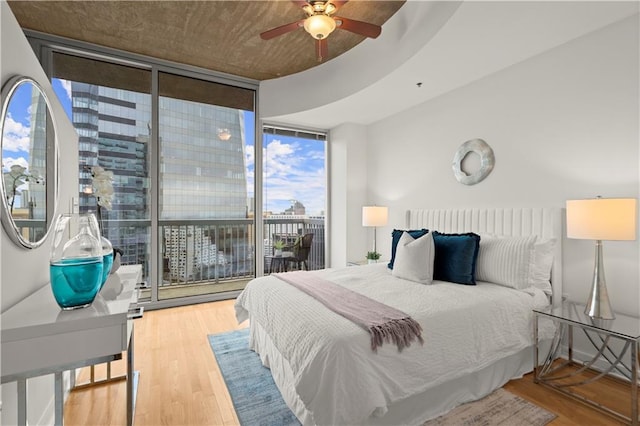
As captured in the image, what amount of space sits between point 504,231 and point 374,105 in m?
2.23

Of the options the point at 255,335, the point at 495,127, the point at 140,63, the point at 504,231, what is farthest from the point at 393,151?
the point at 140,63

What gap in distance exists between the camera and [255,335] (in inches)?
104

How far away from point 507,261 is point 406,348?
1372mm

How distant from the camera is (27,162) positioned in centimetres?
146

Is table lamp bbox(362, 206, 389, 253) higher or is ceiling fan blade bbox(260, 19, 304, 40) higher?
ceiling fan blade bbox(260, 19, 304, 40)

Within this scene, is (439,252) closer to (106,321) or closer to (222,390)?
(222,390)

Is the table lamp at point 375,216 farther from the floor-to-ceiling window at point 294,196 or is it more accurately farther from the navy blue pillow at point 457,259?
the navy blue pillow at point 457,259

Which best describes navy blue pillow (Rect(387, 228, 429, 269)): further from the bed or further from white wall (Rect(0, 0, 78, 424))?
white wall (Rect(0, 0, 78, 424))

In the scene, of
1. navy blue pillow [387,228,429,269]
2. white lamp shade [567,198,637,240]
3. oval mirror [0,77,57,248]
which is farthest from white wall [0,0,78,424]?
white lamp shade [567,198,637,240]

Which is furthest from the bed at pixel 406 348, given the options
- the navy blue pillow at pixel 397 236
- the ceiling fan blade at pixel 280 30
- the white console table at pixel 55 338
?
the ceiling fan blade at pixel 280 30

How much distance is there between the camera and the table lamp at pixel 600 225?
1904 mm

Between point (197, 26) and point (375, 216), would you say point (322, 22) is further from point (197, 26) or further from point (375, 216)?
point (375, 216)

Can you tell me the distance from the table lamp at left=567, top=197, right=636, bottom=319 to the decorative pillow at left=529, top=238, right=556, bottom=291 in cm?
36

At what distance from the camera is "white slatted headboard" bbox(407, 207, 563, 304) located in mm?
2551
